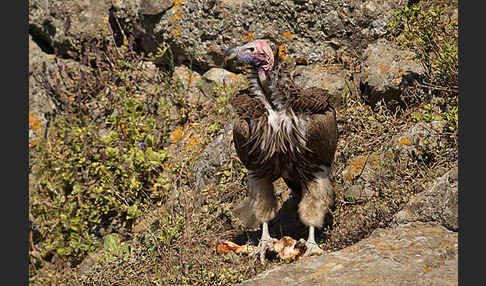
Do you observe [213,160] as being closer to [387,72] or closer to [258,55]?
[258,55]

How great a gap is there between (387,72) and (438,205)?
2.56 metres

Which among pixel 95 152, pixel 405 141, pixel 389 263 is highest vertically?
pixel 405 141

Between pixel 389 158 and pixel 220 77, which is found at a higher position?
pixel 220 77

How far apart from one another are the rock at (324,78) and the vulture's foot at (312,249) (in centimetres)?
216

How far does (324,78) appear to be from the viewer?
658 centimetres

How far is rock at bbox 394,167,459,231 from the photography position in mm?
3910

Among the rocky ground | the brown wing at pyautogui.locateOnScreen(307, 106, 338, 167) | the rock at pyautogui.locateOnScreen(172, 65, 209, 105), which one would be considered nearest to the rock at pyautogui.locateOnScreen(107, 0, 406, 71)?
the rocky ground

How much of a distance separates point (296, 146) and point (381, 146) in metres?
1.58

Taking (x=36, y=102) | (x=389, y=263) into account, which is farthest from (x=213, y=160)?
(x=389, y=263)

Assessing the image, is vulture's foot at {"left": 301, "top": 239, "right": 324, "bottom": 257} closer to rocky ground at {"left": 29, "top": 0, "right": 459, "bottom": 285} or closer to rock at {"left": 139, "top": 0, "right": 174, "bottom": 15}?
rocky ground at {"left": 29, "top": 0, "right": 459, "bottom": 285}

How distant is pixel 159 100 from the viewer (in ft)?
23.4

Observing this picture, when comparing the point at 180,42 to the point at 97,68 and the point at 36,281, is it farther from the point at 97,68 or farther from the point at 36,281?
the point at 36,281

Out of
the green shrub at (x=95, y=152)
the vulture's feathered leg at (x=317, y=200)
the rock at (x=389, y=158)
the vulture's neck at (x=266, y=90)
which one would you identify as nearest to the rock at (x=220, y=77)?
the green shrub at (x=95, y=152)

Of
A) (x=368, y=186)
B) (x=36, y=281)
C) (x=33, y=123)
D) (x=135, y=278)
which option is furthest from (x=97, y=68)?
(x=368, y=186)
